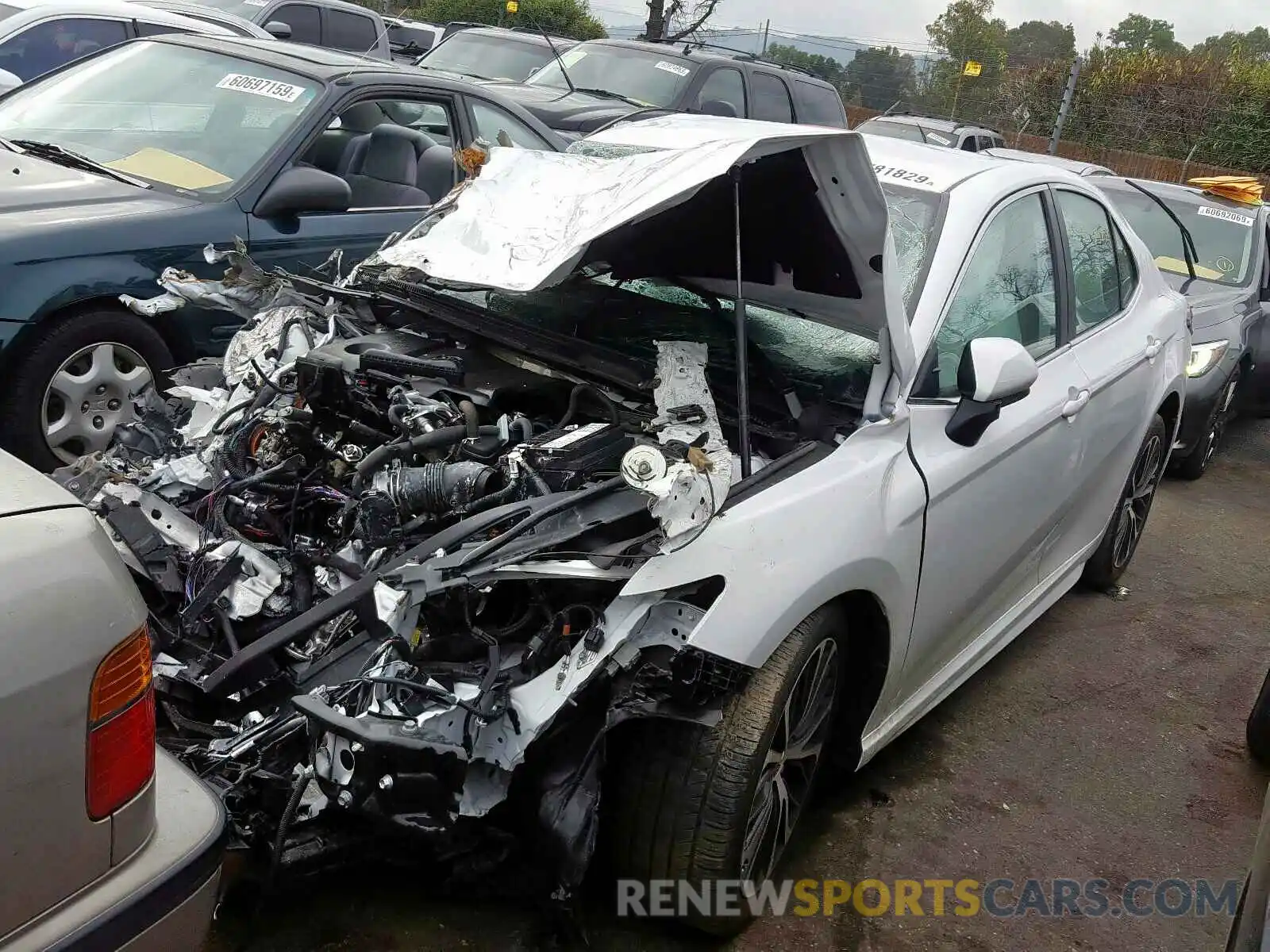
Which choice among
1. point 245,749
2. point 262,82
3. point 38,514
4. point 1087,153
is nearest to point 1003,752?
point 245,749

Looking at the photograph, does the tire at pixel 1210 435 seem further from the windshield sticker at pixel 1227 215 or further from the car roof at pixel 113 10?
the car roof at pixel 113 10

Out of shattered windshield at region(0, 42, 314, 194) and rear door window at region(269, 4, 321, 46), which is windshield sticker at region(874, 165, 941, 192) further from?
rear door window at region(269, 4, 321, 46)

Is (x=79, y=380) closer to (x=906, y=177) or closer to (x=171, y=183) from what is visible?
(x=171, y=183)

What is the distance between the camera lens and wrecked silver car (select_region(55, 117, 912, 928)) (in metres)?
2.24

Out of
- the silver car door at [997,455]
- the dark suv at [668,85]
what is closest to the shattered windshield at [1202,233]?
the dark suv at [668,85]

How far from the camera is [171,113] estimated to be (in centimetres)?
501

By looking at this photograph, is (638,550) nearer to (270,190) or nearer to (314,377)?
(314,377)

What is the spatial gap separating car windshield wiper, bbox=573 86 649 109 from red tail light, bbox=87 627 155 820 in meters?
9.38

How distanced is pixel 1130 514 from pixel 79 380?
4.36 m

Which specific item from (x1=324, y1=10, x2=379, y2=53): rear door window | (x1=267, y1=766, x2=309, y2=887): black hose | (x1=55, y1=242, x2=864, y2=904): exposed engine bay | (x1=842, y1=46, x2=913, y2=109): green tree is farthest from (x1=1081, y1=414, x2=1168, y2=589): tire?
(x1=842, y1=46, x2=913, y2=109): green tree

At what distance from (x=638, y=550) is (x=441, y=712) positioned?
51cm

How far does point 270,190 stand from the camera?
15.3 ft

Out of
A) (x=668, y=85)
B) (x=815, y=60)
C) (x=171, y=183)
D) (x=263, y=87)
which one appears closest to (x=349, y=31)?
(x=668, y=85)

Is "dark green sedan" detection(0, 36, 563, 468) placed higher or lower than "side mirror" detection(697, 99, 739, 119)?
lower
